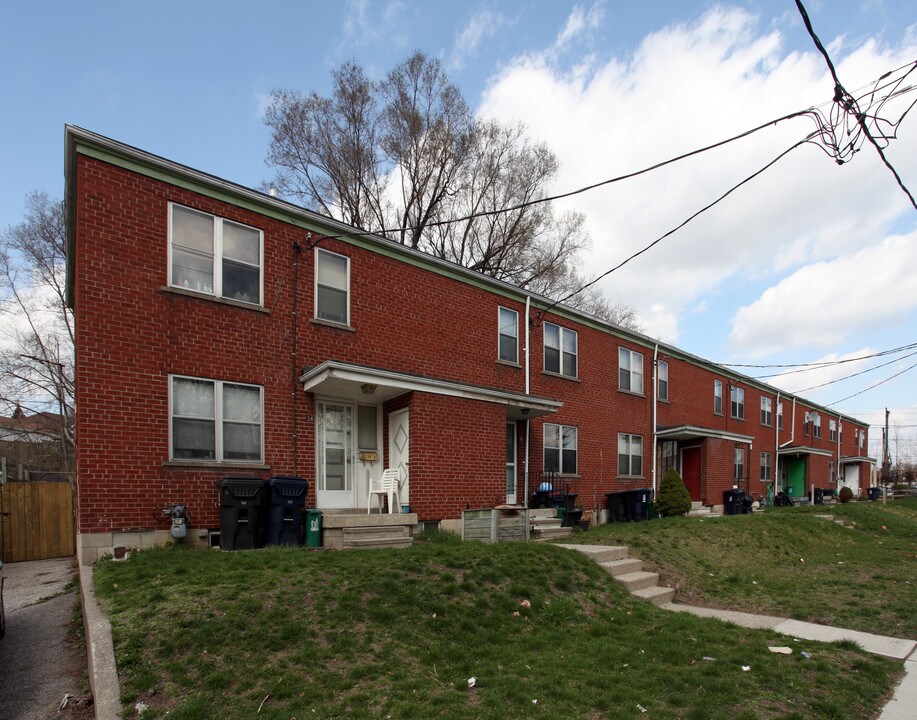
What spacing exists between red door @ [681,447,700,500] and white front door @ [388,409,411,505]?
45.7 feet

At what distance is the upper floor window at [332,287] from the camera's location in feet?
36.9

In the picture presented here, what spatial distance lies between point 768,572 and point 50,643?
35.2 feet

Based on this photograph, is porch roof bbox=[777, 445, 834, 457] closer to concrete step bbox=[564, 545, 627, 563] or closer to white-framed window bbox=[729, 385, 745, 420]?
white-framed window bbox=[729, 385, 745, 420]

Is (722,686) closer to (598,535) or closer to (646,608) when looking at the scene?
(646,608)

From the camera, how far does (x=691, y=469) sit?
2202 centimetres

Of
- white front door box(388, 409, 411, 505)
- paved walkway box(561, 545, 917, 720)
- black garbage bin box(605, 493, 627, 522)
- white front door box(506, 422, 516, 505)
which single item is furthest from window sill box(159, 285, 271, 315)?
black garbage bin box(605, 493, 627, 522)

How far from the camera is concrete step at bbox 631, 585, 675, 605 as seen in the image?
8.42m

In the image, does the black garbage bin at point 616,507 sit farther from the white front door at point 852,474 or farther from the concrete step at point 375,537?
the white front door at point 852,474

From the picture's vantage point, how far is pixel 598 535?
1207cm

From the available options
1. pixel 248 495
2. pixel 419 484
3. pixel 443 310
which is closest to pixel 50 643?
pixel 248 495

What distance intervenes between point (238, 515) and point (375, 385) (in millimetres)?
3112

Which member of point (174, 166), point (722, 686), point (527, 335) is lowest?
point (722, 686)

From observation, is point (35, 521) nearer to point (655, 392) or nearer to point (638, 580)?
point (638, 580)

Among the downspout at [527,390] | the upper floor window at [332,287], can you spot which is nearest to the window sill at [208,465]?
the upper floor window at [332,287]
